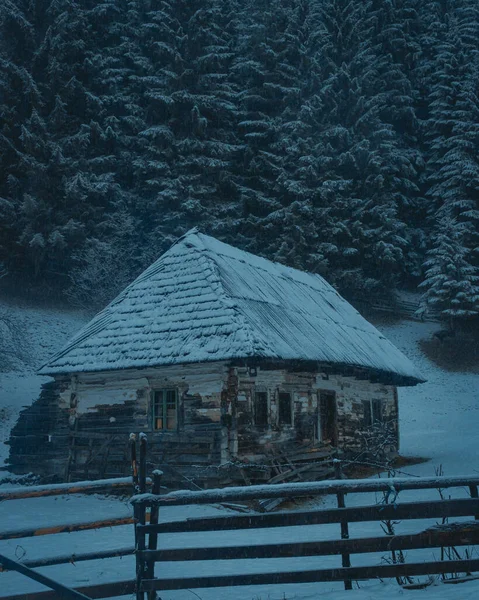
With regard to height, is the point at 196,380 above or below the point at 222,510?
above

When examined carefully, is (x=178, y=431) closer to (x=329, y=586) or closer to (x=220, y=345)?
(x=220, y=345)

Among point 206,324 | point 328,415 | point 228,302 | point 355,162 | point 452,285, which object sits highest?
point 355,162

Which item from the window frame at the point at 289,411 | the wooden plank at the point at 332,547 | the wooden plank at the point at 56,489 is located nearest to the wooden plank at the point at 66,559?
the wooden plank at the point at 332,547

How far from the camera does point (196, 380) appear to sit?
15219mm

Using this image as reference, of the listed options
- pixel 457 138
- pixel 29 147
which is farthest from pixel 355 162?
pixel 29 147

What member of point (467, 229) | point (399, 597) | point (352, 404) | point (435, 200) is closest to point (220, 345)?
point (352, 404)

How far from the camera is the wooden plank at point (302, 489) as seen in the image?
5.91 metres

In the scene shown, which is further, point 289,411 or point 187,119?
point 187,119

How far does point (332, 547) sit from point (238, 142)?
1433 inches

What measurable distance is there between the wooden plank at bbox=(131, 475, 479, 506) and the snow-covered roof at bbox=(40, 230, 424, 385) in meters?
7.90

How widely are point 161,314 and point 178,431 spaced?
324cm

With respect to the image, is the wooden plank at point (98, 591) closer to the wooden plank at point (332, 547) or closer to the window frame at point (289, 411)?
the wooden plank at point (332, 547)

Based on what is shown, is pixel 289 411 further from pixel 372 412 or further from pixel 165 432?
pixel 372 412

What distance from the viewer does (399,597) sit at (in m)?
5.63
